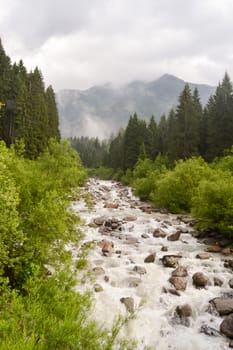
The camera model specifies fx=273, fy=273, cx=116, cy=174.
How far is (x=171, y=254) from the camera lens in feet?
43.0

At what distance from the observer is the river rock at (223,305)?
8.30 m

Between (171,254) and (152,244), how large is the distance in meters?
1.89

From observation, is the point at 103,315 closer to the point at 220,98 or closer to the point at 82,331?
the point at 82,331

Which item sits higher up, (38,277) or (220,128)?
(220,128)

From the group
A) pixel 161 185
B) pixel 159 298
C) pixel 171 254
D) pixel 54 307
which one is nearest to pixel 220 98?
pixel 161 185

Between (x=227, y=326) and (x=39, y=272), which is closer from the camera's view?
(x=227, y=326)

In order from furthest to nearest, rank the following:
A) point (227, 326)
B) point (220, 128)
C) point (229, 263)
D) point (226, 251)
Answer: point (220, 128), point (226, 251), point (229, 263), point (227, 326)

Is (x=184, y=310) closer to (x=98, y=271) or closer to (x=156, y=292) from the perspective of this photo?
(x=156, y=292)

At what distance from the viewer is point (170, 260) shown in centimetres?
1186

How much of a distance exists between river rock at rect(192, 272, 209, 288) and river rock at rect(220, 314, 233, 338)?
2.27m

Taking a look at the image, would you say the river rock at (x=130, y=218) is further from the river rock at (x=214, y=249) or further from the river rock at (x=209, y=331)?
the river rock at (x=209, y=331)

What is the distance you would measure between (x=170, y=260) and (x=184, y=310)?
11.6ft

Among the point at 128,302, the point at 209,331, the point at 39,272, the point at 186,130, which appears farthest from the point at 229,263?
the point at 186,130

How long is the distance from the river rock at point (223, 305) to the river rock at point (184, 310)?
2.85 ft
